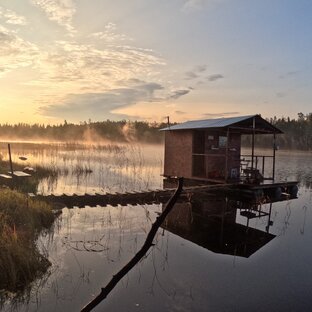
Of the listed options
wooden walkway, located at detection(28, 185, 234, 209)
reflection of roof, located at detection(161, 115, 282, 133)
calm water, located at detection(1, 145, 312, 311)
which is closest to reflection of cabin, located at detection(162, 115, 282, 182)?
reflection of roof, located at detection(161, 115, 282, 133)

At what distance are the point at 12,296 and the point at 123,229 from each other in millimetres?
5357

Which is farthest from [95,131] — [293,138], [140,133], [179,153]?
[179,153]

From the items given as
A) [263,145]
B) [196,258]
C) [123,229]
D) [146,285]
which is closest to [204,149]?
[123,229]

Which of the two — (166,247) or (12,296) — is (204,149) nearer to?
(166,247)

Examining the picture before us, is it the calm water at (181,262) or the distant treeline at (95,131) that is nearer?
the calm water at (181,262)

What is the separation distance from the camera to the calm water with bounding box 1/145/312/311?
20.9 feet

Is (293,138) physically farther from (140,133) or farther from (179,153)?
(179,153)

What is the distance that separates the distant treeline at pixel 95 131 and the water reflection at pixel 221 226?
232 feet

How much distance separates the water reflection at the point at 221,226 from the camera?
385 inches

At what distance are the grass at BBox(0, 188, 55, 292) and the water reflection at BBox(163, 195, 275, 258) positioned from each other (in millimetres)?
4484

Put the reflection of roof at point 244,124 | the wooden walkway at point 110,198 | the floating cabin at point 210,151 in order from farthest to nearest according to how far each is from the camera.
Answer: the floating cabin at point 210,151 → the reflection of roof at point 244,124 → the wooden walkway at point 110,198

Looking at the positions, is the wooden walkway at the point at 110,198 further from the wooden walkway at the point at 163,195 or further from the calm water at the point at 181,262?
the calm water at the point at 181,262

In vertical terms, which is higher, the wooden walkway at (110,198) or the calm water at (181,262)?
the wooden walkway at (110,198)

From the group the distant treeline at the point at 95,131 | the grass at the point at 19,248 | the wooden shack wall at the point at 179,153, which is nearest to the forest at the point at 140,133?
the distant treeline at the point at 95,131
